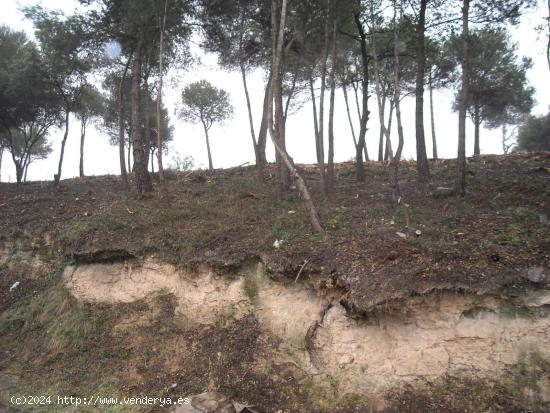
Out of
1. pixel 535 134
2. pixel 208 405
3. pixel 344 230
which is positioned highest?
pixel 535 134

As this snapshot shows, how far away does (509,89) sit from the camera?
21031 mm

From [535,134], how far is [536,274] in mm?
27328

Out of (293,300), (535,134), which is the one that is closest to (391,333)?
(293,300)

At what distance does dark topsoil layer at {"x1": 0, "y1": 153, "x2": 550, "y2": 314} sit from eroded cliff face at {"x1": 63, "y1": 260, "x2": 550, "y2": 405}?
31 centimetres

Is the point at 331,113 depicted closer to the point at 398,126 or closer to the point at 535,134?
the point at 398,126

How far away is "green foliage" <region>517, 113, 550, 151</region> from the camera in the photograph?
→ 87.6 feet

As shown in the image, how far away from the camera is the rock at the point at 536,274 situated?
586 cm

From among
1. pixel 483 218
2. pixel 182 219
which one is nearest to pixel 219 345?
pixel 182 219

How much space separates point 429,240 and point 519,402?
2.92 meters

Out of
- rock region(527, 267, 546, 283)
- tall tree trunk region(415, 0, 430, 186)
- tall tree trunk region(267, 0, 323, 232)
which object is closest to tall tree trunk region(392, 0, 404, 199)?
tall tree trunk region(415, 0, 430, 186)

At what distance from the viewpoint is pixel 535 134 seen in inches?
1086

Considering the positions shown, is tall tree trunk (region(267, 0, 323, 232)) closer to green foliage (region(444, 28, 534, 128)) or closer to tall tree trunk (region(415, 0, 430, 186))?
tall tree trunk (region(415, 0, 430, 186))

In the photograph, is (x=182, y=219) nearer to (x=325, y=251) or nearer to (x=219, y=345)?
(x=219, y=345)

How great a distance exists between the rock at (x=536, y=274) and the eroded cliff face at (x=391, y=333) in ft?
0.42
